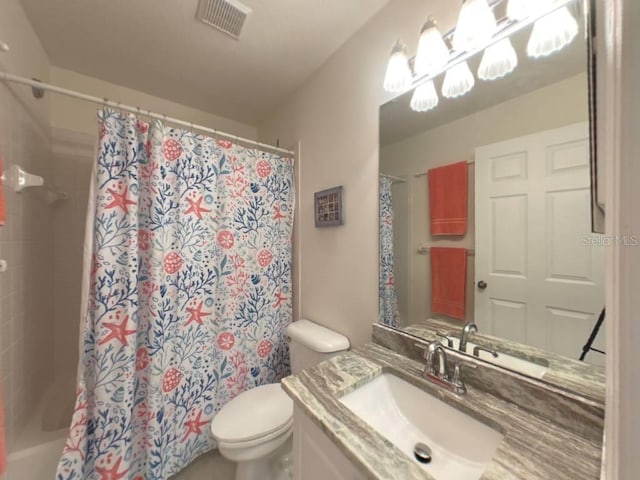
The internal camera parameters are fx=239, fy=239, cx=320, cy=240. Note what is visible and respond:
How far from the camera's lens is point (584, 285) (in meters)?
0.65

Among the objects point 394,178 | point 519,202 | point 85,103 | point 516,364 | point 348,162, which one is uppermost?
point 85,103

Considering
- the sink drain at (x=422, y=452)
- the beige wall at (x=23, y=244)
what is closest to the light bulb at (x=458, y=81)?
the sink drain at (x=422, y=452)

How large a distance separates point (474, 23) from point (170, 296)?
5.27 feet

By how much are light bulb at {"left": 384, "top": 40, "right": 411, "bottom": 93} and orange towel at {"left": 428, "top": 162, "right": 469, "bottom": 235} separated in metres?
0.38

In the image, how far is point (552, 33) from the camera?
0.69m

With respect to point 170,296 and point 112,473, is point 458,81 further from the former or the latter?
point 112,473

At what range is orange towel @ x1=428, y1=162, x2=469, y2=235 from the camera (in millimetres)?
905

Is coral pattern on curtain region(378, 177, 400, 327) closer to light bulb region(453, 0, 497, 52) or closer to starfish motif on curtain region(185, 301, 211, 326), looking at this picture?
light bulb region(453, 0, 497, 52)

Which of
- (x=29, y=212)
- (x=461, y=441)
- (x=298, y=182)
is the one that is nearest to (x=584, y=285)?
(x=461, y=441)

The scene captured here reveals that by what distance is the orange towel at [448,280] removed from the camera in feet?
3.00

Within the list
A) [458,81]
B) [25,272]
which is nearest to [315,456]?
[458,81]

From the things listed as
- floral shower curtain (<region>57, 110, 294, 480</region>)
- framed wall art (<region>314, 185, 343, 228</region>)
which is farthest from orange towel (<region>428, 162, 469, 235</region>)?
floral shower curtain (<region>57, 110, 294, 480</region>)

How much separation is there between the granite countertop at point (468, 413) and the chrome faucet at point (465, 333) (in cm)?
13

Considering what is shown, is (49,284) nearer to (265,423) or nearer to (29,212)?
(29,212)
